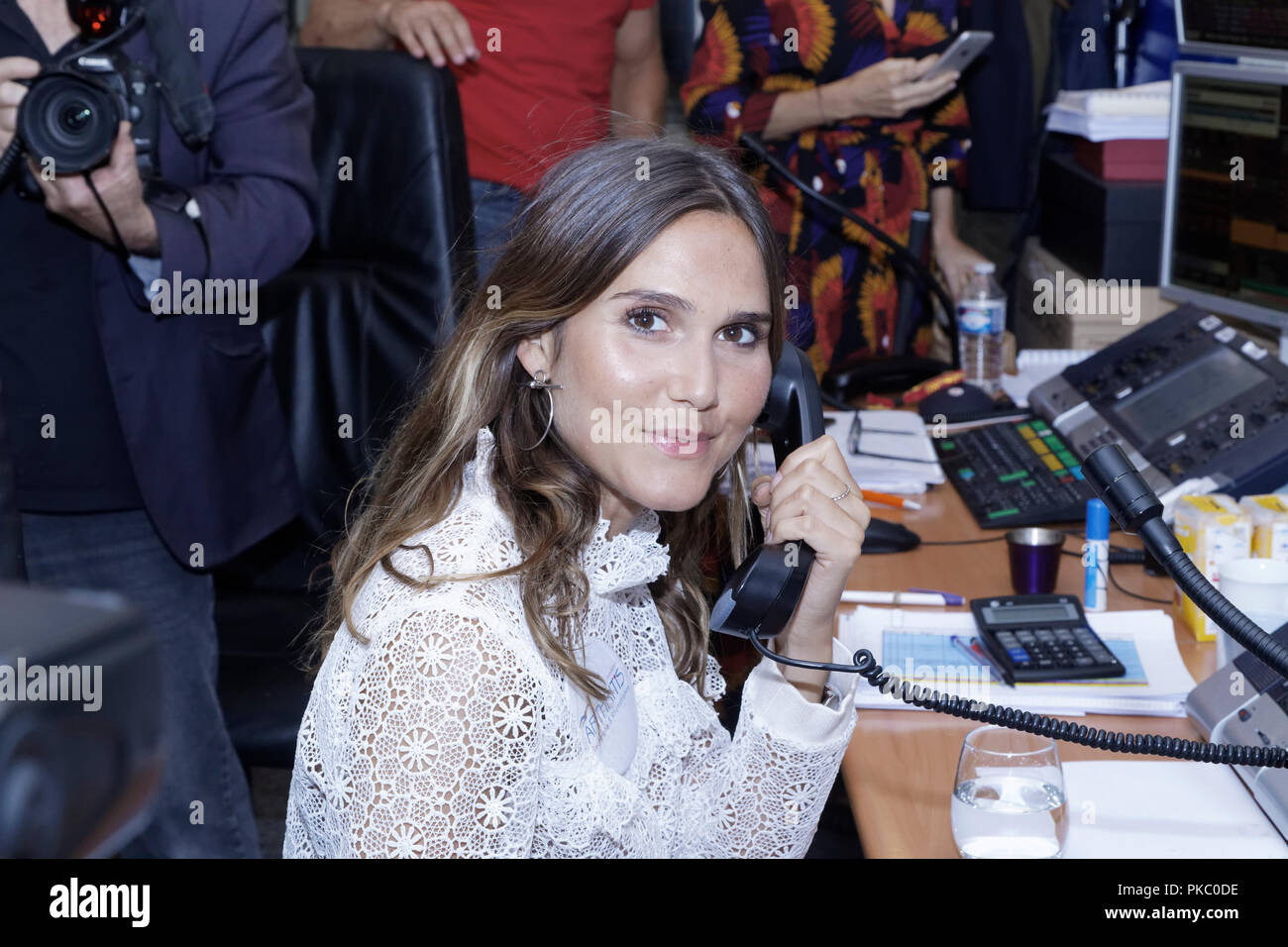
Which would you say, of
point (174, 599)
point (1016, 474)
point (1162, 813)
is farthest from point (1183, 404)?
point (174, 599)

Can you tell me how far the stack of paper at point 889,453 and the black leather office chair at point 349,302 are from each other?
49cm

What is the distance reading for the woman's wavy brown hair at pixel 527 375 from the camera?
39.4 inches

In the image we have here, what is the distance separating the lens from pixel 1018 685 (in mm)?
1144

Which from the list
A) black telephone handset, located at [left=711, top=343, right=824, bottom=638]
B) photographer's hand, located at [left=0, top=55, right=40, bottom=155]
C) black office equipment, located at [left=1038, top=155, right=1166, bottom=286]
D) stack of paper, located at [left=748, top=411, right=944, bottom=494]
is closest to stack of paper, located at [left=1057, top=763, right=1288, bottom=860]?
black telephone handset, located at [left=711, top=343, right=824, bottom=638]

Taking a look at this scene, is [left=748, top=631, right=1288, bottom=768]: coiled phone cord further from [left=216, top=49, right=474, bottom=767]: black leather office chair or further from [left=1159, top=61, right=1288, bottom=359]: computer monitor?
[left=1159, top=61, right=1288, bottom=359]: computer monitor

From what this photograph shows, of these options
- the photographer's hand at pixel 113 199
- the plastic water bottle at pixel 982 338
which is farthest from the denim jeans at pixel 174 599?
the plastic water bottle at pixel 982 338

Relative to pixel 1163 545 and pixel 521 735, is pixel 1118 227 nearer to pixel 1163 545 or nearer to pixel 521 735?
pixel 1163 545

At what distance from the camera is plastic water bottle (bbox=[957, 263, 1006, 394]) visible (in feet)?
6.73

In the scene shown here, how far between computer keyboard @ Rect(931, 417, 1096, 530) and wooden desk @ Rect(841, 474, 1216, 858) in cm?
4

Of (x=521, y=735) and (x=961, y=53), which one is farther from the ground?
(x=961, y=53)

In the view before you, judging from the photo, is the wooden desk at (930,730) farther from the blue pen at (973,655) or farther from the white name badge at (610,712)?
the white name badge at (610,712)

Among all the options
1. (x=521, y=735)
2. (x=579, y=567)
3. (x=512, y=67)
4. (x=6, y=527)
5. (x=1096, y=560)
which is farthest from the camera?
(x=512, y=67)

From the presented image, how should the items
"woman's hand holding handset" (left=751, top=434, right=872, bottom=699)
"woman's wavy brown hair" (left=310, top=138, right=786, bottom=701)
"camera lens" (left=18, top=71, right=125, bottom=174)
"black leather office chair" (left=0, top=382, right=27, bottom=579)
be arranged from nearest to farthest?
"black leather office chair" (left=0, top=382, right=27, bottom=579) → "woman's wavy brown hair" (left=310, top=138, right=786, bottom=701) → "woman's hand holding handset" (left=751, top=434, right=872, bottom=699) → "camera lens" (left=18, top=71, right=125, bottom=174)

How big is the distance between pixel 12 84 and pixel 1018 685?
111cm
